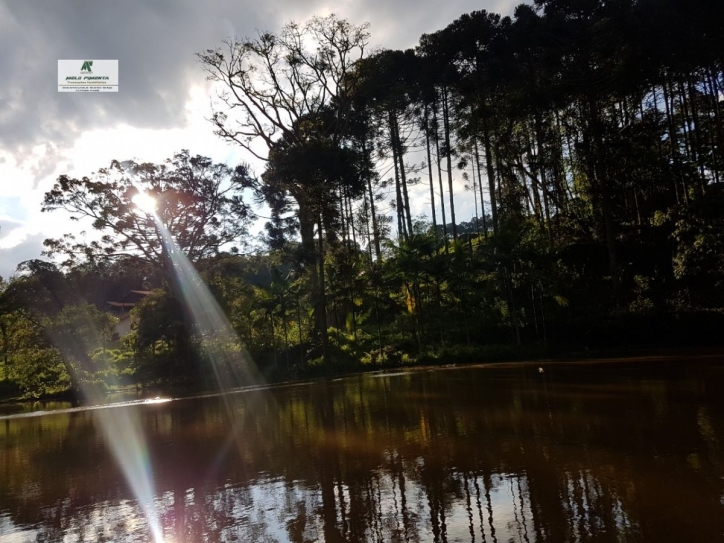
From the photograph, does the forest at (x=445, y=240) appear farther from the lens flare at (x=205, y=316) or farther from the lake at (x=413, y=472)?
the lake at (x=413, y=472)

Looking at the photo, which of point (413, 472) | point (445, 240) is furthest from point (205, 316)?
point (413, 472)

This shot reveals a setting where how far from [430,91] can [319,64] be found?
6111mm

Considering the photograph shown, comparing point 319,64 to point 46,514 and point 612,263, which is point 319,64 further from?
point 46,514

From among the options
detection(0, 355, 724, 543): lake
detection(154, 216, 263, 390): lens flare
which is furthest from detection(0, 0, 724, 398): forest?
detection(0, 355, 724, 543): lake

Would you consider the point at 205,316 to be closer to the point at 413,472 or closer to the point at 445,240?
the point at 445,240

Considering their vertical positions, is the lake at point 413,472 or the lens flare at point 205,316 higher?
the lens flare at point 205,316

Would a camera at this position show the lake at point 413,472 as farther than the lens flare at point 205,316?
No

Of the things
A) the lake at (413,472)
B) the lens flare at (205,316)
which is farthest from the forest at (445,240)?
the lake at (413,472)

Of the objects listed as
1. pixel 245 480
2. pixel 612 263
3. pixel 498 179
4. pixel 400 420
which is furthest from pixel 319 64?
pixel 245 480

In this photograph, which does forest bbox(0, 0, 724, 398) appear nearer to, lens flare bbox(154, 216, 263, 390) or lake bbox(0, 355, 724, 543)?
lens flare bbox(154, 216, 263, 390)

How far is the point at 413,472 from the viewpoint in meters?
5.69

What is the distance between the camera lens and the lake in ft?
13.4

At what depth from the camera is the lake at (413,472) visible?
410cm

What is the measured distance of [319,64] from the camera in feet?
85.3
